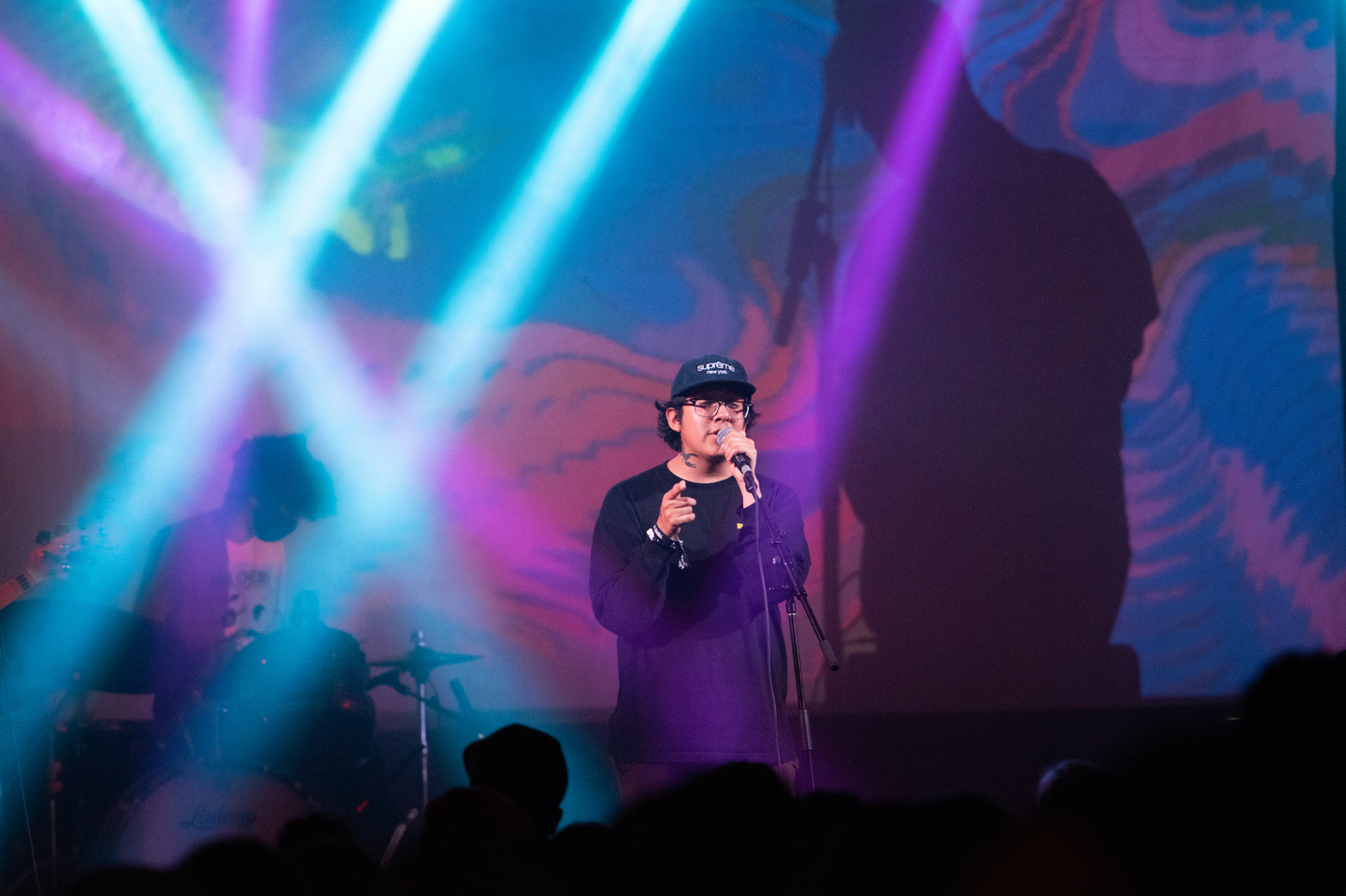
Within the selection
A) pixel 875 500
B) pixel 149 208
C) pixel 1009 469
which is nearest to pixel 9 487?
pixel 149 208

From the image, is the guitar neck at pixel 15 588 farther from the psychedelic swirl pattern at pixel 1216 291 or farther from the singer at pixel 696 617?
the psychedelic swirl pattern at pixel 1216 291

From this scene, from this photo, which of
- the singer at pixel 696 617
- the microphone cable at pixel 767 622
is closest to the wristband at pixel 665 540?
the singer at pixel 696 617

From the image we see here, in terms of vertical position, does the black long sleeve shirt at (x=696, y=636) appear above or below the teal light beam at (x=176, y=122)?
below

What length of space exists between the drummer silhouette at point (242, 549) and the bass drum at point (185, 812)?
626 millimetres

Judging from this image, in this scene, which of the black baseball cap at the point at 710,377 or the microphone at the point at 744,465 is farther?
the black baseball cap at the point at 710,377

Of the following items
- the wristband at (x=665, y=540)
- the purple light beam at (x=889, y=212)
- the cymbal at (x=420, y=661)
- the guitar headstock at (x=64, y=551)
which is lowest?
the cymbal at (x=420, y=661)

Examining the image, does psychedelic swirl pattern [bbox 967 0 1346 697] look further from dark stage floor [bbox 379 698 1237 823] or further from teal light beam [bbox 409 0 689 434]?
teal light beam [bbox 409 0 689 434]

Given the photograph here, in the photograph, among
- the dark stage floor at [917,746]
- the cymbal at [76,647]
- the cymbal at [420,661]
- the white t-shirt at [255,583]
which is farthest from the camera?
the white t-shirt at [255,583]

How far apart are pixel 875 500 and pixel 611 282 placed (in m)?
1.58

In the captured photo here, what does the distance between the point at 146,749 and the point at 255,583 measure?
1239 mm

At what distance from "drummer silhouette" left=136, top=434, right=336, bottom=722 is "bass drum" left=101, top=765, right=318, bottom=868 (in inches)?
24.7

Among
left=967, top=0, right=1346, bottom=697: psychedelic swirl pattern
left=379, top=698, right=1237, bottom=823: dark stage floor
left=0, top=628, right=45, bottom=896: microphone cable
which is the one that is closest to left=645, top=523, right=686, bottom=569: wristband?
left=379, top=698, right=1237, bottom=823: dark stage floor

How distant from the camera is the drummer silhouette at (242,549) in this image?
13.1 feet

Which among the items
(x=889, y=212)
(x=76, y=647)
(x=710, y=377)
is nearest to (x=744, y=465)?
(x=710, y=377)
